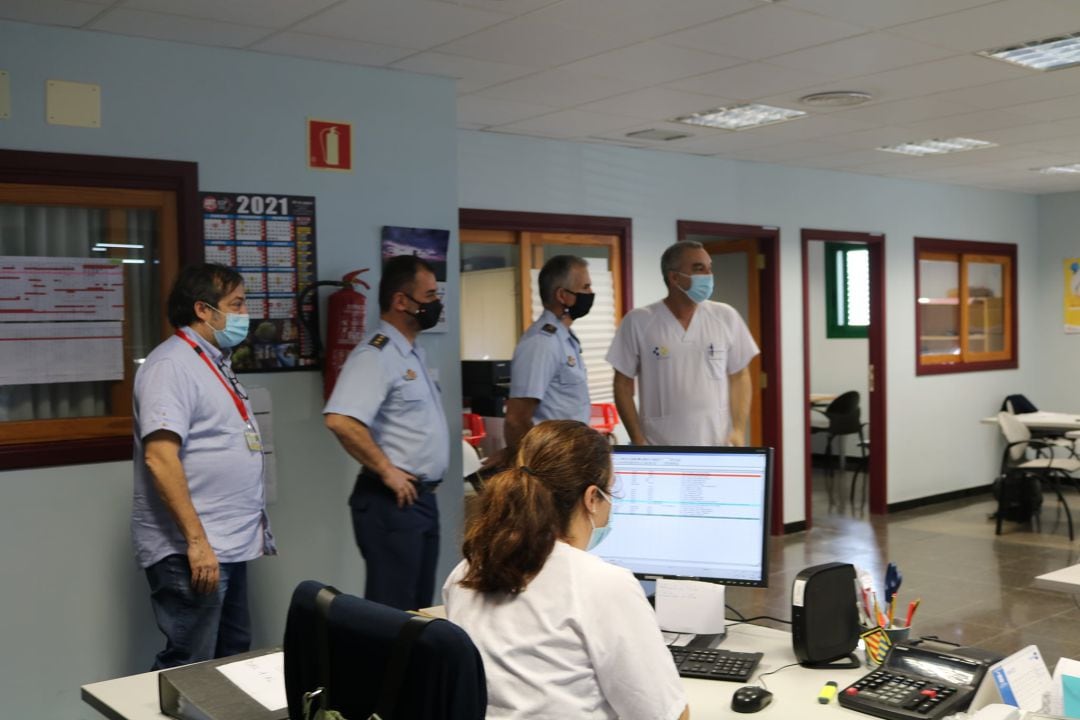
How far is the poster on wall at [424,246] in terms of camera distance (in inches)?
185

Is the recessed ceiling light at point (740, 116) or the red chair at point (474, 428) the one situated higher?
the recessed ceiling light at point (740, 116)

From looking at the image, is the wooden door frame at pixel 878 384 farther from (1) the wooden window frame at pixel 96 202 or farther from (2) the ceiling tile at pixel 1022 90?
(1) the wooden window frame at pixel 96 202

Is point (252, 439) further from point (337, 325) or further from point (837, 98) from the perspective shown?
point (837, 98)

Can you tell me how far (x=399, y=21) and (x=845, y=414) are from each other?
23.0 feet

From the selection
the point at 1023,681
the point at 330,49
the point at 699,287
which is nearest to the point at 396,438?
the point at 699,287

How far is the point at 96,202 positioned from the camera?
160 inches

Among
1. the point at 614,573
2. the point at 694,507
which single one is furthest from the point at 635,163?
the point at 614,573

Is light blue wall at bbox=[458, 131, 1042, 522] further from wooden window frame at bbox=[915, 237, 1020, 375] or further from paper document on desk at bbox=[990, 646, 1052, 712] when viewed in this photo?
paper document on desk at bbox=[990, 646, 1052, 712]

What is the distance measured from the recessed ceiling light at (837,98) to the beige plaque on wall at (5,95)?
3687 millimetres

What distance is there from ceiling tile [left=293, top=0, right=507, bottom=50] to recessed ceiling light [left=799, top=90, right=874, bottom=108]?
2150 millimetres

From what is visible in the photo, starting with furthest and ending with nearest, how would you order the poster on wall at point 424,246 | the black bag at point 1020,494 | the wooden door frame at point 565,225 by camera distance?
the black bag at point 1020,494 → the wooden door frame at point 565,225 → the poster on wall at point 424,246

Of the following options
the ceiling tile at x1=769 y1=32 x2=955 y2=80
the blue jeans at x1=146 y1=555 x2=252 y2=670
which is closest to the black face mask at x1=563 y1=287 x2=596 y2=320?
the ceiling tile at x1=769 y1=32 x2=955 y2=80

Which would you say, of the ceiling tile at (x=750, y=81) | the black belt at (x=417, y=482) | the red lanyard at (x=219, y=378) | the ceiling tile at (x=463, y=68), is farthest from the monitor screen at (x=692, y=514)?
the ceiling tile at (x=750, y=81)

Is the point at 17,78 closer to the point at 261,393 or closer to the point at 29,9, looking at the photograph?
the point at 29,9
